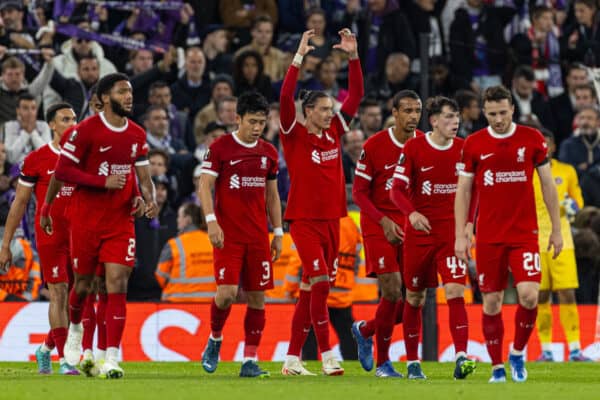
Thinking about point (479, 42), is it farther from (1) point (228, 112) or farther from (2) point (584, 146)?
(1) point (228, 112)

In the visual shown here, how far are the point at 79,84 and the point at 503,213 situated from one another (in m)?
10.1

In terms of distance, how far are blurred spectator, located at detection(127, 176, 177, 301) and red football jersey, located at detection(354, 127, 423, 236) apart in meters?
5.57

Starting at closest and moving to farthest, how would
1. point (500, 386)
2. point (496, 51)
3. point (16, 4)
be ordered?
point (500, 386) < point (16, 4) < point (496, 51)

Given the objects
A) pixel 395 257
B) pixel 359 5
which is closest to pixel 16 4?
pixel 359 5

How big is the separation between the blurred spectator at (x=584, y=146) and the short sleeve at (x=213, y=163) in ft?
29.9

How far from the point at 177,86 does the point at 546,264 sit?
739 cm

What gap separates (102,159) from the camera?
1368 cm

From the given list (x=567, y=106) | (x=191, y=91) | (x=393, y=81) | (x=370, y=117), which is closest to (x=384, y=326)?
(x=370, y=117)

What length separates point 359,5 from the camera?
2548 cm

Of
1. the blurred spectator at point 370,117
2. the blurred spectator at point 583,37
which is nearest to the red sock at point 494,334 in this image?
the blurred spectator at point 370,117

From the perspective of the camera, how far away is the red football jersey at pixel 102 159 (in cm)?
1365

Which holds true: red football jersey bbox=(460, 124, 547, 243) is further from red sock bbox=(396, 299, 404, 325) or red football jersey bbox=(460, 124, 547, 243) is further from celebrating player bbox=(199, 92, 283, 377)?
celebrating player bbox=(199, 92, 283, 377)

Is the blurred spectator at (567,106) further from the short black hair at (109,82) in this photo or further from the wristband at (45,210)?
the short black hair at (109,82)

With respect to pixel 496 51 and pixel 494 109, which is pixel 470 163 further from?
pixel 496 51
